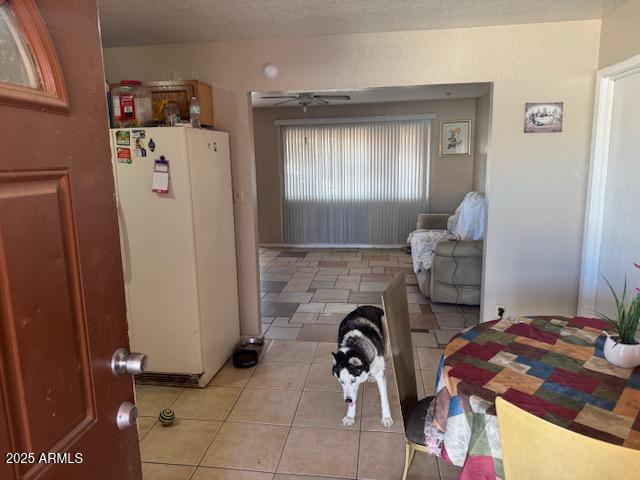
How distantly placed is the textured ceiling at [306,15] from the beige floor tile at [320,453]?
2431 mm

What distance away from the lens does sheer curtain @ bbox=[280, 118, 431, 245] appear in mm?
6770

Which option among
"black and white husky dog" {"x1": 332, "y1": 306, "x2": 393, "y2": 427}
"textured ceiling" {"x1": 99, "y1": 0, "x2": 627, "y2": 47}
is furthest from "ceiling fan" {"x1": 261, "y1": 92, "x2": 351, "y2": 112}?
"black and white husky dog" {"x1": 332, "y1": 306, "x2": 393, "y2": 427}

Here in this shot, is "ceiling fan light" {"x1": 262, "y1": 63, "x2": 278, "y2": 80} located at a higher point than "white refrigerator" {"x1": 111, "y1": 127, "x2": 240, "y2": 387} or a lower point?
higher

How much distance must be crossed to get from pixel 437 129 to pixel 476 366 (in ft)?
18.8

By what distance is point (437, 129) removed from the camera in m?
6.62

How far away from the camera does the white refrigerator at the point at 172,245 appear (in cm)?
253

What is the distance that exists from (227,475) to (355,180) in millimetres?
5529

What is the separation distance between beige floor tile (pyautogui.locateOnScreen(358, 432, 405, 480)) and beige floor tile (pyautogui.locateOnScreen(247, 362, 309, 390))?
2.31ft

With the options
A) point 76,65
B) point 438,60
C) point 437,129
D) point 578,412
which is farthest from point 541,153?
point 437,129

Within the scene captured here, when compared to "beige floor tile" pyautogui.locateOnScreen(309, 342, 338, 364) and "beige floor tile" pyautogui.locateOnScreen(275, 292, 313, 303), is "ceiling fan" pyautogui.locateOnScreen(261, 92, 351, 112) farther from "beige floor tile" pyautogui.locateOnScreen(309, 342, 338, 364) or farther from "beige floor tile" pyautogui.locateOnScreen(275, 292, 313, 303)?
"beige floor tile" pyautogui.locateOnScreen(309, 342, 338, 364)

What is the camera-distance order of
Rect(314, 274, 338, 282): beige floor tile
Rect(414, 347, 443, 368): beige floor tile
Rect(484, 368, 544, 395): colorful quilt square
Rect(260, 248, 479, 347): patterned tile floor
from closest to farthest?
1. Rect(484, 368, 544, 395): colorful quilt square
2. Rect(414, 347, 443, 368): beige floor tile
3. Rect(260, 248, 479, 347): patterned tile floor
4. Rect(314, 274, 338, 282): beige floor tile

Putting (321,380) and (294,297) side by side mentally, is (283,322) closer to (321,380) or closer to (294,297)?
(294,297)

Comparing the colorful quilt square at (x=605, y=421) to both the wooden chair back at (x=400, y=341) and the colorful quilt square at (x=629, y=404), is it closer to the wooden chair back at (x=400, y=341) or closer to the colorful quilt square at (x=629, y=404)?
the colorful quilt square at (x=629, y=404)

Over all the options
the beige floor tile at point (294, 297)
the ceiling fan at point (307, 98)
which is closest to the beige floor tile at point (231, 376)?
the beige floor tile at point (294, 297)
